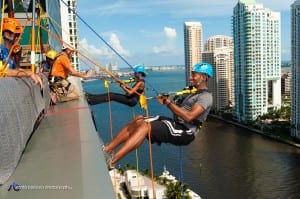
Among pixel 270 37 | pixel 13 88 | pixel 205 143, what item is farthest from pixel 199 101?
pixel 270 37

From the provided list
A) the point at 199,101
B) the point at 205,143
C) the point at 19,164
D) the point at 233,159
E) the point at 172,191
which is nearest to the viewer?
the point at 19,164

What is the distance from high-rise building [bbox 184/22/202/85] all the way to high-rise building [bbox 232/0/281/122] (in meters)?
14.2

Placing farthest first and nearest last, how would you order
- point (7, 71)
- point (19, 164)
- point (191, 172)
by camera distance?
point (191, 172) < point (7, 71) < point (19, 164)

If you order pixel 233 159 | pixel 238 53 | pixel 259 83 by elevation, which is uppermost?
pixel 238 53

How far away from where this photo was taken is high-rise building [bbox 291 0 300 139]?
2587cm

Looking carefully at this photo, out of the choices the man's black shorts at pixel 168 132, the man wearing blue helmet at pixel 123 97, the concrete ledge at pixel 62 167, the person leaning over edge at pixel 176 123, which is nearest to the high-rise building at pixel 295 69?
the man wearing blue helmet at pixel 123 97

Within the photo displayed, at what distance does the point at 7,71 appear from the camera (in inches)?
66.6

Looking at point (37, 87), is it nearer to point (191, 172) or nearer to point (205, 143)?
point (191, 172)

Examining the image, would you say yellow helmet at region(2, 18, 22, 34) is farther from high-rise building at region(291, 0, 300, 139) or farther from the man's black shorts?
high-rise building at region(291, 0, 300, 139)

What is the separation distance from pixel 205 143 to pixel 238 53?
40.2ft

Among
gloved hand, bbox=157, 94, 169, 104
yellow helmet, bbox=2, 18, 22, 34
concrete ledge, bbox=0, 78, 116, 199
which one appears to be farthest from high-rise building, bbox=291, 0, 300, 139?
concrete ledge, bbox=0, 78, 116, 199

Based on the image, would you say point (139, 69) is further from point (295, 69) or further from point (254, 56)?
point (254, 56)

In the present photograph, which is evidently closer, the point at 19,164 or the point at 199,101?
the point at 19,164

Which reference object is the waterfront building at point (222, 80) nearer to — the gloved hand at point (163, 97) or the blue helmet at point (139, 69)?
the blue helmet at point (139, 69)
